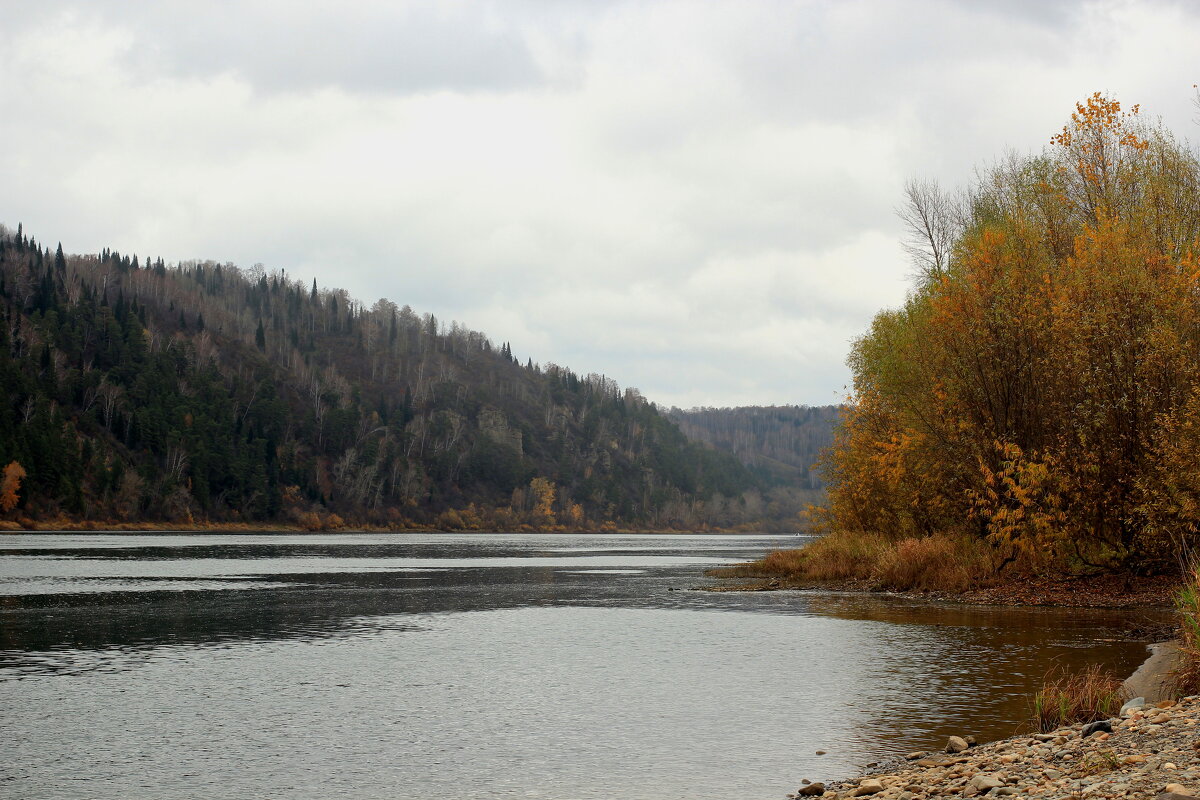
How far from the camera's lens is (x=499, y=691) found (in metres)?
18.8

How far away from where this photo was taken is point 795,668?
69.4 feet

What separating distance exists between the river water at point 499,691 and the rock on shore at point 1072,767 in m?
1.27

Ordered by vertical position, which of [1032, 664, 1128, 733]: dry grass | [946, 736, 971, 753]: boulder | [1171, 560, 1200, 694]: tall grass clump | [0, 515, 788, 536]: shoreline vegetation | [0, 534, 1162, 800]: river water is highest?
[1171, 560, 1200, 694]: tall grass clump

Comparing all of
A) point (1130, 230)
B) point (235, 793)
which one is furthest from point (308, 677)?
point (1130, 230)

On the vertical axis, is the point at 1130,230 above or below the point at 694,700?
above

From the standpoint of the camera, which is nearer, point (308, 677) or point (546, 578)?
point (308, 677)

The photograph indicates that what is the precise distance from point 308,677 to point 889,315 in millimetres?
36404

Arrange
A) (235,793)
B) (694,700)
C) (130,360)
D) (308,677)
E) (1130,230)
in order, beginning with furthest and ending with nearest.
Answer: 1. (130,360)
2. (1130,230)
3. (308,677)
4. (694,700)
5. (235,793)

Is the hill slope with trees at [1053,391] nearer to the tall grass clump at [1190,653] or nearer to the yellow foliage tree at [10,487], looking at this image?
Result: the tall grass clump at [1190,653]

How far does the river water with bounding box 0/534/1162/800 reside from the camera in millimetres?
12734

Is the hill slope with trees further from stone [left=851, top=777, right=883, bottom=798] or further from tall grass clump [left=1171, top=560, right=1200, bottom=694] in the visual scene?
stone [left=851, top=777, right=883, bottom=798]

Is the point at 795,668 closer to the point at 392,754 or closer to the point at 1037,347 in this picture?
the point at 392,754

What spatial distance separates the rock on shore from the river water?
1.27m

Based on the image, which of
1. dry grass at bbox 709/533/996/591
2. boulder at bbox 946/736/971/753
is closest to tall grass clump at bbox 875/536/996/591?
dry grass at bbox 709/533/996/591
